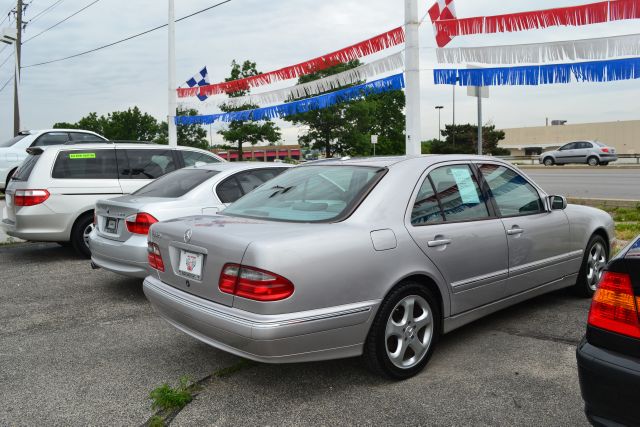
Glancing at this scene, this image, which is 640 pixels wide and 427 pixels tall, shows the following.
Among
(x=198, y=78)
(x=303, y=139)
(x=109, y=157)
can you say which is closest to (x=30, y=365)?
(x=109, y=157)

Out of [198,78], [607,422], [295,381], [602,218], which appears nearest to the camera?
[607,422]

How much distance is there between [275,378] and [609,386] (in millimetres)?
2035

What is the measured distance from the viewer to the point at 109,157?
25.5ft

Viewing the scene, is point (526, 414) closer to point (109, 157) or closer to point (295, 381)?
point (295, 381)

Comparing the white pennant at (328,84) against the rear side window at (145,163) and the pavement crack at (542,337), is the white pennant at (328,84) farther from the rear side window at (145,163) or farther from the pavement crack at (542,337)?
the pavement crack at (542,337)

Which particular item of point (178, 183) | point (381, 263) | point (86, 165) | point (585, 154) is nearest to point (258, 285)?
point (381, 263)

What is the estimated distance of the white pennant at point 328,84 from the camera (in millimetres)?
9359

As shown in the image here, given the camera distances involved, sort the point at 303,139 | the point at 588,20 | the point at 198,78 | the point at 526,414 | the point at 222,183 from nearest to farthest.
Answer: the point at 526,414 → the point at 222,183 → the point at 588,20 → the point at 198,78 → the point at 303,139

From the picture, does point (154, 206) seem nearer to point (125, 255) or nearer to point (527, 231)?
point (125, 255)

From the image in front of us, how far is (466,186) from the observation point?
4.20 metres

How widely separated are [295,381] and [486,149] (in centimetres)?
6364

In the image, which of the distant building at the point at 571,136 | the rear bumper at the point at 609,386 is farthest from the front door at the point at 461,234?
the distant building at the point at 571,136

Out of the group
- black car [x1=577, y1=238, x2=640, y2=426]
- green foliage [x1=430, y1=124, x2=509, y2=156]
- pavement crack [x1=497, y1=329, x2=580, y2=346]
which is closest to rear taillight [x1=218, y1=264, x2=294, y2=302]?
black car [x1=577, y1=238, x2=640, y2=426]

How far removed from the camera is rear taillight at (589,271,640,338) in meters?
2.21
